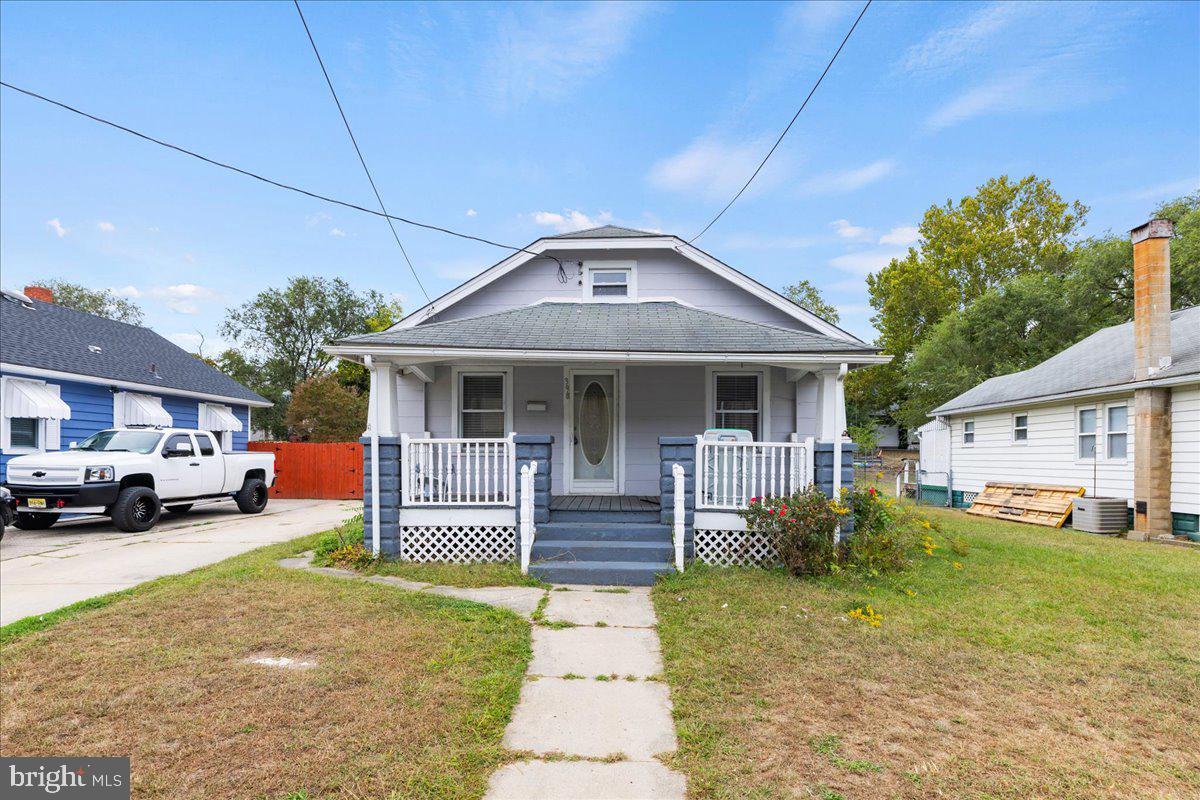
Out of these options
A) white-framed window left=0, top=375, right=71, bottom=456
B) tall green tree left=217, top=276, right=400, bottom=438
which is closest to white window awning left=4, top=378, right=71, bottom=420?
white-framed window left=0, top=375, right=71, bottom=456

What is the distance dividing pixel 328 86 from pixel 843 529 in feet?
30.2

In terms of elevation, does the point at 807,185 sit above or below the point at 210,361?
above

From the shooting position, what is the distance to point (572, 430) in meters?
9.10

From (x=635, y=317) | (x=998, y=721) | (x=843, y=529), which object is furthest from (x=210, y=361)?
(x=998, y=721)

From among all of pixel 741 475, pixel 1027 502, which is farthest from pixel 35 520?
pixel 1027 502

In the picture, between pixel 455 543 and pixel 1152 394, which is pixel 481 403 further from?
pixel 1152 394

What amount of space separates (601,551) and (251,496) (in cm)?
1054

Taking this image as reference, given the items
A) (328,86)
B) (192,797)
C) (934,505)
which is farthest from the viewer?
(934,505)

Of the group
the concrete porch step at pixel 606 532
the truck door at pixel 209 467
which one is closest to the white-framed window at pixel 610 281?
the concrete porch step at pixel 606 532

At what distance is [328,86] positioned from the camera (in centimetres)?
775

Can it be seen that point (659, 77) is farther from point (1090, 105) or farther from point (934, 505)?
point (934, 505)

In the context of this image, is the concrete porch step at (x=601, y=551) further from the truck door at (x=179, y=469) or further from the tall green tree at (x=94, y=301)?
the tall green tree at (x=94, y=301)

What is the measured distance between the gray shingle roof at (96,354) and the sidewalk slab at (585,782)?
1444 centimetres

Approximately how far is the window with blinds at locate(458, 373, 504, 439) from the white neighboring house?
1183 cm
